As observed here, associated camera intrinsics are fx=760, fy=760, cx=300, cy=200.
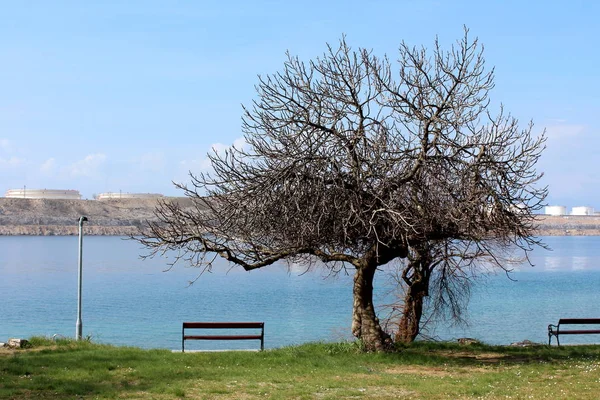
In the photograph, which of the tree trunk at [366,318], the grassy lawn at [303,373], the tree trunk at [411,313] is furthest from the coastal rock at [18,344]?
the tree trunk at [411,313]

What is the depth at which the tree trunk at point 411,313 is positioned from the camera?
63.5 feet

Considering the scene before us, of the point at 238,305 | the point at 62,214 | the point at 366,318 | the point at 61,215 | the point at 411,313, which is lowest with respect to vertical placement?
the point at 238,305

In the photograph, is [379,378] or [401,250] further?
[401,250]

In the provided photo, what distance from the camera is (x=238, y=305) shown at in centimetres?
4381

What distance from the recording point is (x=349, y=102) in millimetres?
15602

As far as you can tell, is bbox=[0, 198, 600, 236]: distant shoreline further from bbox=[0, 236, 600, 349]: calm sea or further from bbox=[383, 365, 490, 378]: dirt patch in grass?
bbox=[383, 365, 490, 378]: dirt patch in grass

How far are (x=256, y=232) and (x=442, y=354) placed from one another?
4935 mm

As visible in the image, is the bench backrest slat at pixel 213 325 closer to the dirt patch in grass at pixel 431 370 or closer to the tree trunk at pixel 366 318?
the tree trunk at pixel 366 318

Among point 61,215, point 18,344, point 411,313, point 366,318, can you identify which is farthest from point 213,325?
point 61,215

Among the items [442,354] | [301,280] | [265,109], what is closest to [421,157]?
[265,109]

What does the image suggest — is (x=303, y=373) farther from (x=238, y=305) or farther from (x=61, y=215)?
(x=61, y=215)

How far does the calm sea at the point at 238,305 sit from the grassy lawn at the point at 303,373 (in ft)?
29.0

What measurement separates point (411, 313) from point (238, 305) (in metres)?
25.2

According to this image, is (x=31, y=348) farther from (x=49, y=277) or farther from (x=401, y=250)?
(x=49, y=277)
